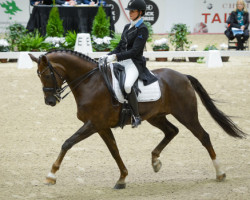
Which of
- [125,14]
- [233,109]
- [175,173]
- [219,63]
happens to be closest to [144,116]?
[175,173]

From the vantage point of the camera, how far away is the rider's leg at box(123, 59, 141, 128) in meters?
5.87

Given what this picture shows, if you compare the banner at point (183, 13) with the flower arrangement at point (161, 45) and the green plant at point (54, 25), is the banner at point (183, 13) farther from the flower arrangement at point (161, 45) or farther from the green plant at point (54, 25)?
the green plant at point (54, 25)

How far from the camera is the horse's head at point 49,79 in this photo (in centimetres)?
560

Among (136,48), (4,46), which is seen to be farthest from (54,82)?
(4,46)

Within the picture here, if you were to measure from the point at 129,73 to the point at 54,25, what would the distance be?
928cm

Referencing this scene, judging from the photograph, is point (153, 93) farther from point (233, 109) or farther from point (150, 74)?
point (233, 109)

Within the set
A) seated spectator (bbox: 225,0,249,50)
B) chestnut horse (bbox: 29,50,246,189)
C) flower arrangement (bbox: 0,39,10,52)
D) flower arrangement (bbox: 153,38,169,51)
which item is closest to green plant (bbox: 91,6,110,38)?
flower arrangement (bbox: 153,38,169,51)

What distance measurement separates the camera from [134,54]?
591 cm

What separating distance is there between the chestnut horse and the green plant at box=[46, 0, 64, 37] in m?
8.82

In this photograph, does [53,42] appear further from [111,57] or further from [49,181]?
[49,181]

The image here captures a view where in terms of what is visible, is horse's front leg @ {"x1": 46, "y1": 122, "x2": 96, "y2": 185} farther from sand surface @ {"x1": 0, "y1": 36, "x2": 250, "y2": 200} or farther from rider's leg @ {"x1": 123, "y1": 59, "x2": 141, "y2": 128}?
rider's leg @ {"x1": 123, "y1": 59, "x2": 141, "y2": 128}

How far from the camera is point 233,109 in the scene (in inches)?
394

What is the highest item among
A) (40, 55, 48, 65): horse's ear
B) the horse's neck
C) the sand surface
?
(40, 55, 48, 65): horse's ear

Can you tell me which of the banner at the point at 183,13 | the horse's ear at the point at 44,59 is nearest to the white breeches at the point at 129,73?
the horse's ear at the point at 44,59
